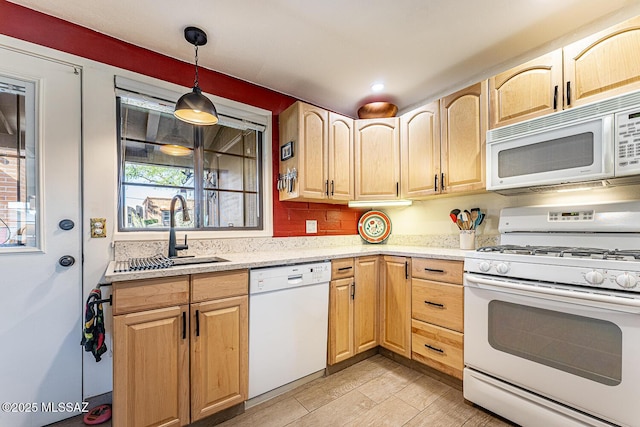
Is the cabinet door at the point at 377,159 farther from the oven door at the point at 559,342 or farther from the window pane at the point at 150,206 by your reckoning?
the window pane at the point at 150,206

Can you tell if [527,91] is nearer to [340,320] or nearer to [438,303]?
[438,303]

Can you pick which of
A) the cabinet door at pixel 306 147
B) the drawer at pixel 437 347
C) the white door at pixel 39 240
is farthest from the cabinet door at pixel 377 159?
the white door at pixel 39 240

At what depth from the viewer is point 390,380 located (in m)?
1.98

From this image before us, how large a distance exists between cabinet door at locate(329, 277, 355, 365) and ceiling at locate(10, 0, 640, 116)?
1700mm

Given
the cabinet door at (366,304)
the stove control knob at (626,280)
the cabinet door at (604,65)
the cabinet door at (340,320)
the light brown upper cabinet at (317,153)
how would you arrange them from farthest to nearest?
the light brown upper cabinet at (317,153), the cabinet door at (366,304), the cabinet door at (340,320), the cabinet door at (604,65), the stove control knob at (626,280)

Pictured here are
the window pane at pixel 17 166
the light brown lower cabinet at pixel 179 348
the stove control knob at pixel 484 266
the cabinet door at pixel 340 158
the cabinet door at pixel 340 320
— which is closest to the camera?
the light brown lower cabinet at pixel 179 348

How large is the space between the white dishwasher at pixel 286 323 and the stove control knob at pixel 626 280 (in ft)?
4.88

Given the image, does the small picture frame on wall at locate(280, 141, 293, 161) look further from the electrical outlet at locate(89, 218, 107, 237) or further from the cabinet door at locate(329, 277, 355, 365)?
the electrical outlet at locate(89, 218, 107, 237)

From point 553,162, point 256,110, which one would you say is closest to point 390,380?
point 553,162

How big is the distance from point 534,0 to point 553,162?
3.00 ft

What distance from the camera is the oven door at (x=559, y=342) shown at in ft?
3.94

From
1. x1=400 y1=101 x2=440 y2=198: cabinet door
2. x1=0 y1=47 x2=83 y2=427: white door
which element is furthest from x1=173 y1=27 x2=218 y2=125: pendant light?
x1=400 y1=101 x2=440 y2=198: cabinet door

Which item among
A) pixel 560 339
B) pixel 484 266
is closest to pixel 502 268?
pixel 484 266

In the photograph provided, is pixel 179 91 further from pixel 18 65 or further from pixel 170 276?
pixel 170 276
